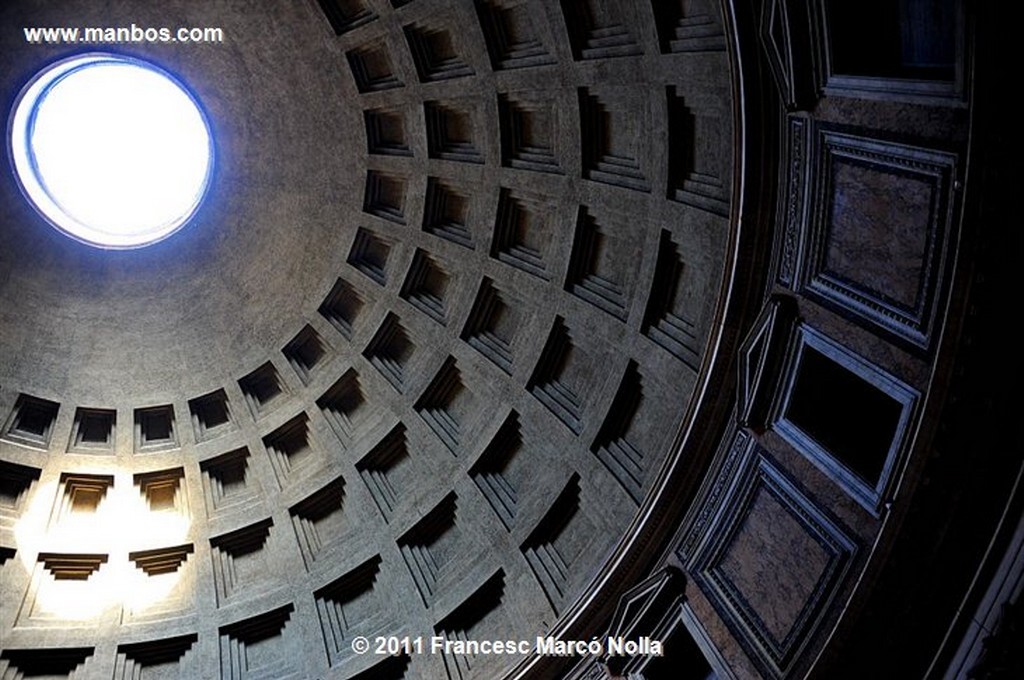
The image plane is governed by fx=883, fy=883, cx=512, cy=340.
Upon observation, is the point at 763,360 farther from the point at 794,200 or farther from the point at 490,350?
the point at 490,350

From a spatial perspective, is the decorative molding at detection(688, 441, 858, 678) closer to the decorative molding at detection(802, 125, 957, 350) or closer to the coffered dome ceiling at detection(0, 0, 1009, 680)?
the coffered dome ceiling at detection(0, 0, 1009, 680)

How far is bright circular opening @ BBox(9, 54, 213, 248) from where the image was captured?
911 inches

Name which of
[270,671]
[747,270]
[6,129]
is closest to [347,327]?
[270,671]

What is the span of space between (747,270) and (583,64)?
18.4ft

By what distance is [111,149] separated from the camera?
28.6 metres

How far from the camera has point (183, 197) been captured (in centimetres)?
2514

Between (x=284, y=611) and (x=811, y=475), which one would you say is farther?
(x=284, y=611)

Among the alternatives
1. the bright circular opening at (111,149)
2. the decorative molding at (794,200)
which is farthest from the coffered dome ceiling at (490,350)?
the bright circular opening at (111,149)

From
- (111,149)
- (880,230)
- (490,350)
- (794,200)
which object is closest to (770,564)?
(880,230)

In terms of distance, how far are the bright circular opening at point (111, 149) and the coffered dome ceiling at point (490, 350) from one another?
0.84 m

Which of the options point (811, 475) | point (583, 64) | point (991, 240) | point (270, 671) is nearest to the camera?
point (991, 240)

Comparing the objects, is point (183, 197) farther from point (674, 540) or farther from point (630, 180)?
point (674, 540)

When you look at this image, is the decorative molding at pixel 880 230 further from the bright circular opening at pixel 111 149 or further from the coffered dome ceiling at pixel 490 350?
the bright circular opening at pixel 111 149

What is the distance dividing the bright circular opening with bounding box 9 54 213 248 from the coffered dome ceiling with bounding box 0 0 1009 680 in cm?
84
